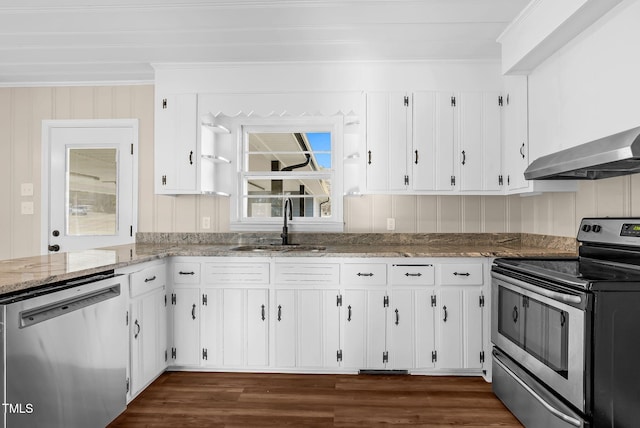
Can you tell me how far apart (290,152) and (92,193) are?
179cm

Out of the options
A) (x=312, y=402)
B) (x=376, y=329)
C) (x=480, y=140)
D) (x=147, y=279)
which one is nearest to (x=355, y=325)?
(x=376, y=329)

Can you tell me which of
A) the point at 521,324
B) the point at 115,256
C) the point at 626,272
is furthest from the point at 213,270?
the point at 626,272

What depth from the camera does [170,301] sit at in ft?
9.43

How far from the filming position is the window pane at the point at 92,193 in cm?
365

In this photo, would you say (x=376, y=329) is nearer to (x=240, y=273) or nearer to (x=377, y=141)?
(x=240, y=273)

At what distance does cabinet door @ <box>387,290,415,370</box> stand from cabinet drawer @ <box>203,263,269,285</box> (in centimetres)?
88

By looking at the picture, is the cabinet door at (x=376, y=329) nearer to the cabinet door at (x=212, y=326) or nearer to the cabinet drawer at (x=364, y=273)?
the cabinet drawer at (x=364, y=273)

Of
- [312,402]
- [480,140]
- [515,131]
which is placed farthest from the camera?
[480,140]

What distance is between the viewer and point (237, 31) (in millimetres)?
2678

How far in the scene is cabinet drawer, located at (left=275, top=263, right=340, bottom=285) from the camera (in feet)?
9.25

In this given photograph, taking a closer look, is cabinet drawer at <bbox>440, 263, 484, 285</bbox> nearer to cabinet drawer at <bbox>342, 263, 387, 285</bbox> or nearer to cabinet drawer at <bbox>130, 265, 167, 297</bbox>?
cabinet drawer at <bbox>342, 263, 387, 285</bbox>

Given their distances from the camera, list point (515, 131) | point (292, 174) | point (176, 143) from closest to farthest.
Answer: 1. point (515, 131)
2. point (176, 143)
3. point (292, 174)

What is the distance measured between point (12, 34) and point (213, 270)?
2041mm

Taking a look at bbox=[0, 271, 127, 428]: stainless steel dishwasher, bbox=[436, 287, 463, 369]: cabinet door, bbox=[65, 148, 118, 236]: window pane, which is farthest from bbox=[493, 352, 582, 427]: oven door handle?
bbox=[65, 148, 118, 236]: window pane
